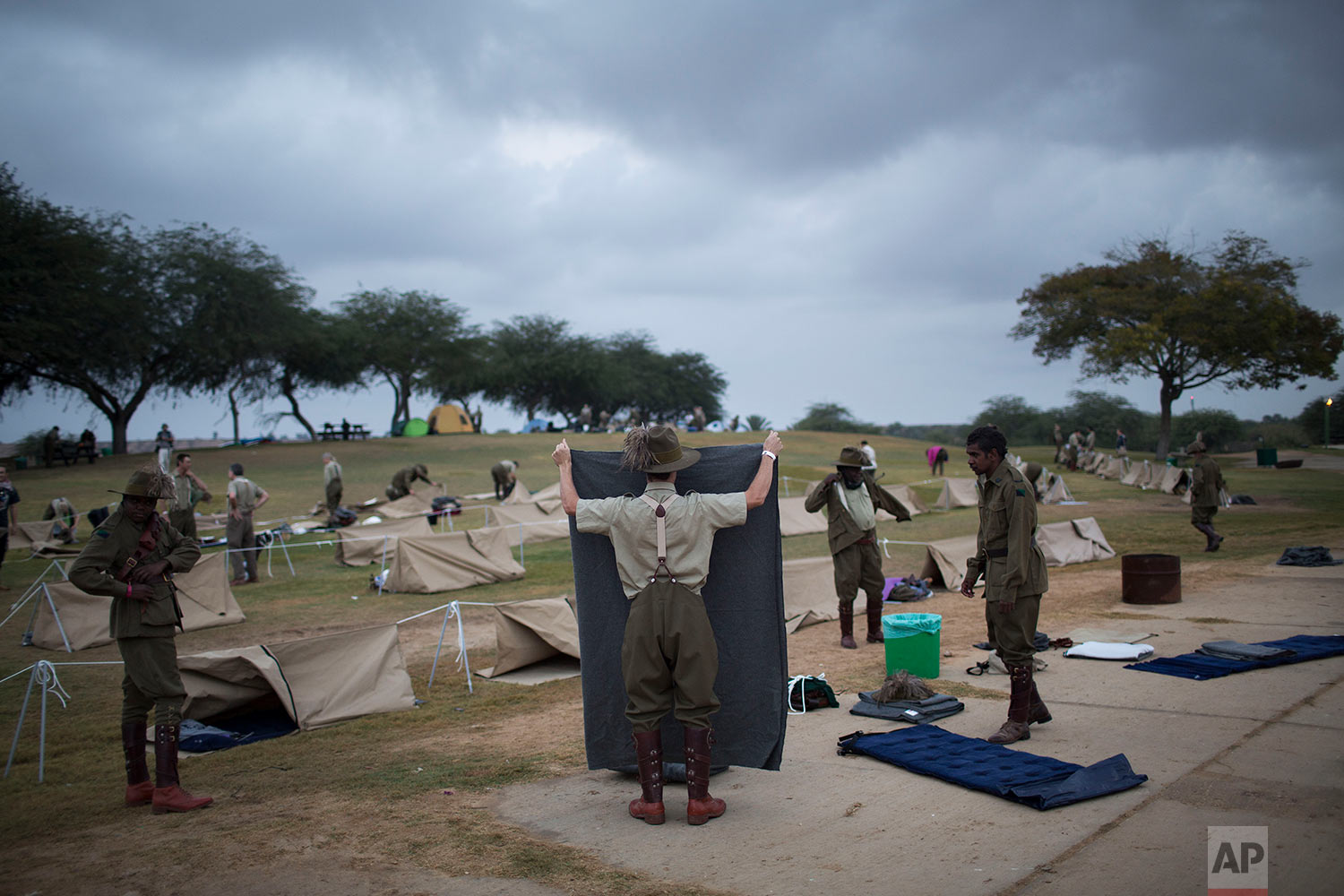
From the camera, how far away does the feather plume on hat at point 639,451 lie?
15.1ft

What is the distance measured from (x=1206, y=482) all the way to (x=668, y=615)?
13.7 m

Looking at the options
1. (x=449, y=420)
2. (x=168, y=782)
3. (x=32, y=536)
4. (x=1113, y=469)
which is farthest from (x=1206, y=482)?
(x=449, y=420)

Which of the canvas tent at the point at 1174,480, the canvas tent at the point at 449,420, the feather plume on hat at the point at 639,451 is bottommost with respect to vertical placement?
the canvas tent at the point at 1174,480

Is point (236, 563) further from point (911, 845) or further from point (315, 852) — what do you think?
point (911, 845)

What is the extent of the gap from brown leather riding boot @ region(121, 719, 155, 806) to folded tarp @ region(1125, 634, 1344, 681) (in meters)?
7.28

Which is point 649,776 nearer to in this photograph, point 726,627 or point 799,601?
point 726,627

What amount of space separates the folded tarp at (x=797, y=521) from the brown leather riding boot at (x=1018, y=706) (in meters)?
13.9

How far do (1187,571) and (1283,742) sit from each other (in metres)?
8.61

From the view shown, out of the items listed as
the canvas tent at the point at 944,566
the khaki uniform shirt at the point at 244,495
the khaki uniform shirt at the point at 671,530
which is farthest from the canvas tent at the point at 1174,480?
the khaki uniform shirt at the point at 671,530

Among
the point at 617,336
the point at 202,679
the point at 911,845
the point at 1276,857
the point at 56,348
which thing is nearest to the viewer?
the point at 1276,857

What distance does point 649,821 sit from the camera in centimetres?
445

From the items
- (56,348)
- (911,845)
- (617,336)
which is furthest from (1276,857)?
(617,336)

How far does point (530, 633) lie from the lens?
8.63 metres

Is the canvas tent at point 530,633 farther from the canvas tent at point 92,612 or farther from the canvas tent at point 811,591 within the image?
the canvas tent at point 92,612
